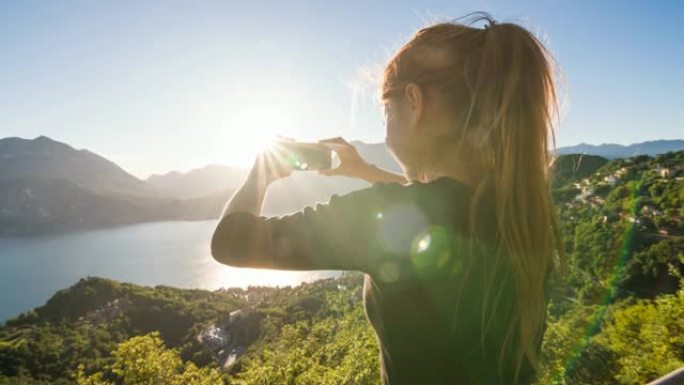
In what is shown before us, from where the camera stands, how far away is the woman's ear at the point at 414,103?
785 mm

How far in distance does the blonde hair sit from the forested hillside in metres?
0.35

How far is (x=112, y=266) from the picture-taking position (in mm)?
71625

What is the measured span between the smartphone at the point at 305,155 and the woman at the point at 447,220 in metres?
0.06

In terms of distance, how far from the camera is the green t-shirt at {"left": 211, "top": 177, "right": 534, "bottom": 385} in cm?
63

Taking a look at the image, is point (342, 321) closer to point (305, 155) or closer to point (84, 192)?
point (305, 155)

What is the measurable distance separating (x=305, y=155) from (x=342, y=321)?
9764 mm

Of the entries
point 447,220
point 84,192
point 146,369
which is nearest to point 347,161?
point 447,220

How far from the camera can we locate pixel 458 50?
2.61 ft

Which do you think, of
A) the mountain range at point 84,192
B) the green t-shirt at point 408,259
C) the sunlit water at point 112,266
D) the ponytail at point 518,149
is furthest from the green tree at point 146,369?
the mountain range at point 84,192

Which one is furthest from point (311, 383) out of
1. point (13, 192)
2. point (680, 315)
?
point (13, 192)

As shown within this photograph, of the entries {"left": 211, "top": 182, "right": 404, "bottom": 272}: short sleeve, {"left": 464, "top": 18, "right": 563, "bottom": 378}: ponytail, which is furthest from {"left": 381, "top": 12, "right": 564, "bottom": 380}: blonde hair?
{"left": 211, "top": 182, "right": 404, "bottom": 272}: short sleeve

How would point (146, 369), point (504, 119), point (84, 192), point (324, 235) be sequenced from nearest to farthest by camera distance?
point (324, 235) → point (504, 119) → point (146, 369) → point (84, 192)

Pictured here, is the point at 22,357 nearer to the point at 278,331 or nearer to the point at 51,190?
the point at 278,331

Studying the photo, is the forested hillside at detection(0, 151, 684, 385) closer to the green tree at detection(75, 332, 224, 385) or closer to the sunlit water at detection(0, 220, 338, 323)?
the green tree at detection(75, 332, 224, 385)
